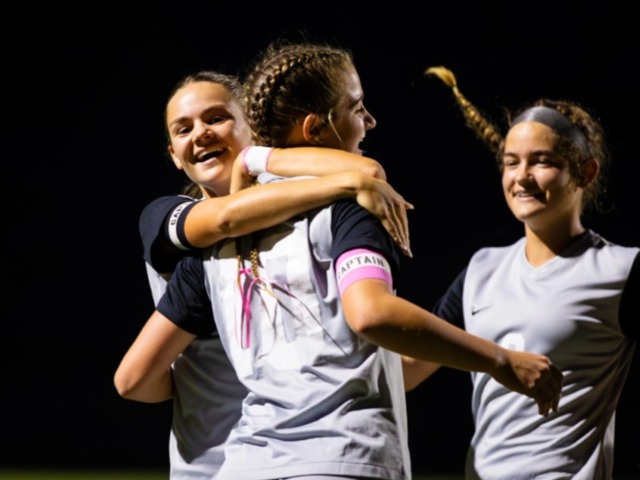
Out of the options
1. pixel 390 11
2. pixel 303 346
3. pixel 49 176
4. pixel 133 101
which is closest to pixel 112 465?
pixel 49 176

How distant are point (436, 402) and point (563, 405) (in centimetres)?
256

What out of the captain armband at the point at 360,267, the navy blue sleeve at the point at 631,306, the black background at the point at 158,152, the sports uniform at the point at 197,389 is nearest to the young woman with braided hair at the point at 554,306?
the navy blue sleeve at the point at 631,306

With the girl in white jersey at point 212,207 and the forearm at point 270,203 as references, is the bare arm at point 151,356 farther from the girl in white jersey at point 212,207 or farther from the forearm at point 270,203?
the forearm at point 270,203

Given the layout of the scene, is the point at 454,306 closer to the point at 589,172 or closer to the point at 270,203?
the point at 589,172

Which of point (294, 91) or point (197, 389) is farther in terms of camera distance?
point (197, 389)

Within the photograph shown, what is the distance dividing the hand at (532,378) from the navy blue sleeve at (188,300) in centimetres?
46

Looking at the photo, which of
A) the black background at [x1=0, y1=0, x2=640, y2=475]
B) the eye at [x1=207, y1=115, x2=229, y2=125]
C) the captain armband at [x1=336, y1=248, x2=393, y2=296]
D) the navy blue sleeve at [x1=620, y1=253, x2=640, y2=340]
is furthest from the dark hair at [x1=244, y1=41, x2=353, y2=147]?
the black background at [x1=0, y1=0, x2=640, y2=475]

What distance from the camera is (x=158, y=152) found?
469 cm

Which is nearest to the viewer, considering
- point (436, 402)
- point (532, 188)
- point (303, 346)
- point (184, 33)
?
point (303, 346)

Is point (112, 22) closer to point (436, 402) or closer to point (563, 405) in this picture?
point (436, 402)

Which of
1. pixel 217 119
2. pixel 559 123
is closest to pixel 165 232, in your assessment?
pixel 217 119

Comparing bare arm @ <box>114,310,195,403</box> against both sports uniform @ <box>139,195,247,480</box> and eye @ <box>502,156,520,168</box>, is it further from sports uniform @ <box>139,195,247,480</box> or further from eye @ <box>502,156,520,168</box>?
eye @ <box>502,156,520,168</box>

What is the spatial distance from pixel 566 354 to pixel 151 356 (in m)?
0.75

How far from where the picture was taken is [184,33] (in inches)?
184
